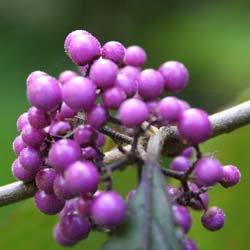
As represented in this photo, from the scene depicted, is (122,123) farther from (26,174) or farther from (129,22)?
(129,22)

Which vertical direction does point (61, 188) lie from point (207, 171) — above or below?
below

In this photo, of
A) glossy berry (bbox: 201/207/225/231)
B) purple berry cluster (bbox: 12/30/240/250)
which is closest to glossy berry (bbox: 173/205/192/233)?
purple berry cluster (bbox: 12/30/240/250)

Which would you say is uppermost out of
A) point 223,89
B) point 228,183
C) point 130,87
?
point 130,87

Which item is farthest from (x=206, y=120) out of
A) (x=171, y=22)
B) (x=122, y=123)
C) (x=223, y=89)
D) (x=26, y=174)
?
(x=171, y=22)

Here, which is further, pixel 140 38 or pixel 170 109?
pixel 140 38

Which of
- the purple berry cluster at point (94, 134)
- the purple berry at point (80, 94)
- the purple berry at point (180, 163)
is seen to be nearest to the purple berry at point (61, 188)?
the purple berry cluster at point (94, 134)

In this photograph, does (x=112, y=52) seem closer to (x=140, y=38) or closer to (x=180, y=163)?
(x=180, y=163)

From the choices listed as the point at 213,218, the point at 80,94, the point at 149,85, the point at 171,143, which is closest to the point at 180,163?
the point at 171,143
